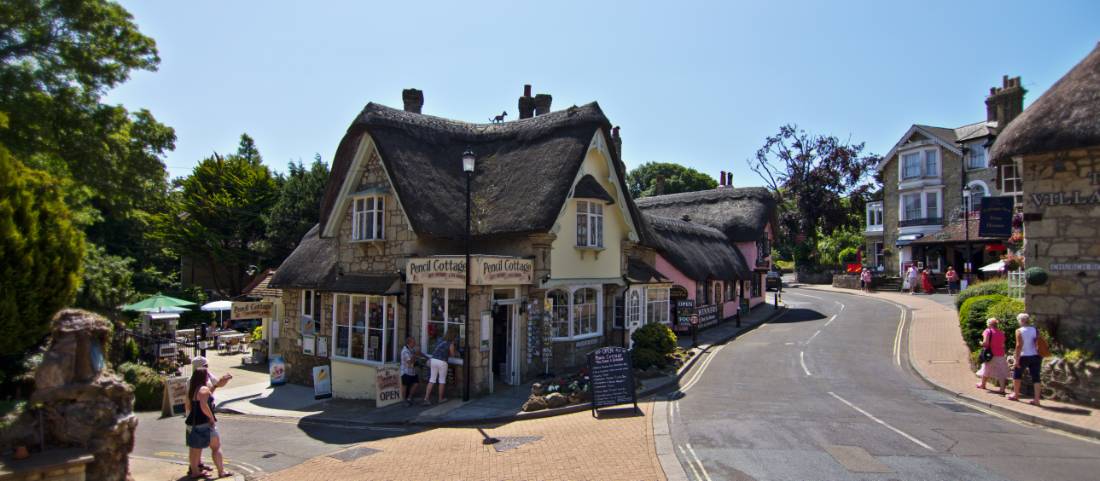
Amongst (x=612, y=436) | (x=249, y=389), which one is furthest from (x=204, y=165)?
(x=612, y=436)

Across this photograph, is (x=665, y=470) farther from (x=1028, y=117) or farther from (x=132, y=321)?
(x=132, y=321)

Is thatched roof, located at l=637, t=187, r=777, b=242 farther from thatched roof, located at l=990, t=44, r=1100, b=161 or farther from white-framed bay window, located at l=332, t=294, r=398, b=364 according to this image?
white-framed bay window, located at l=332, t=294, r=398, b=364

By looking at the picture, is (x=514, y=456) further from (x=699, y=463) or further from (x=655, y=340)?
(x=655, y=340)

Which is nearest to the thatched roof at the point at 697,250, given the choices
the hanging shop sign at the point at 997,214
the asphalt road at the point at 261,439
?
the hanging shop sign at the point at 997,214

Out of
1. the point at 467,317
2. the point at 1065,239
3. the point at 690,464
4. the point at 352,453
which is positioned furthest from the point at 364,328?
the point at 1065,239

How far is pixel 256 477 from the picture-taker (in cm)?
927

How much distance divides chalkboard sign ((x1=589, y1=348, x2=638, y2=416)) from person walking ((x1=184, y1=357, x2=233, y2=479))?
21.8 ft

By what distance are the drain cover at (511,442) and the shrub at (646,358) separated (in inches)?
238

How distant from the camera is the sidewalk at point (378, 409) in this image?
498 inches

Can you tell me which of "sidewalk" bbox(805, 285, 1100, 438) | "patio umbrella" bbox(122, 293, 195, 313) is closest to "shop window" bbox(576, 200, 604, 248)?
"sidewalk" bbox(805, 285, 1100, 438)

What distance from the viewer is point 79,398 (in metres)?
7.34

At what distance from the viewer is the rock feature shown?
7.23 meters

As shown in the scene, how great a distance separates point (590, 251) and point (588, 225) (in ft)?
2.51

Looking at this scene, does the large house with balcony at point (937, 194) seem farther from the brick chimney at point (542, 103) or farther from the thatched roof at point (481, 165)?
the thatched roof at point (481, 165)
